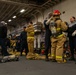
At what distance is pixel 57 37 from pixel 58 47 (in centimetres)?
32

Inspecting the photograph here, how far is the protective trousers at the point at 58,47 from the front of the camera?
17.9ft

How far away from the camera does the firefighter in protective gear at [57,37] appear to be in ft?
18.0

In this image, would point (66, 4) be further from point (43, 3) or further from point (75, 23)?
point (75, 23)

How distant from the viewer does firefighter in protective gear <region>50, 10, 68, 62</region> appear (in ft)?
18.0

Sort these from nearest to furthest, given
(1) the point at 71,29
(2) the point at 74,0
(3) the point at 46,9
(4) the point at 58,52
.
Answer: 1. (4) the point at 58,52
2. (1) the point at 71,29
3. (2) the point at 74,0
4. (3) the point at 46,9

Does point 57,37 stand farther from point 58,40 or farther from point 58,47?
point 58,47

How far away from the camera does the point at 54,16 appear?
5.77m

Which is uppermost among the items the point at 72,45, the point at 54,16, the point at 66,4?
the point at 66,4

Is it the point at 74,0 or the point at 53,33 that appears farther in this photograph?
the point at 74,0

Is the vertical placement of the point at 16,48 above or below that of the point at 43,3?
below

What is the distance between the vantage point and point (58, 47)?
18.1ft

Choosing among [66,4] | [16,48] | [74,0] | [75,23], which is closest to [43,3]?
[66,4]

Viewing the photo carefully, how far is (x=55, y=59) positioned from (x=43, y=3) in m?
7.12

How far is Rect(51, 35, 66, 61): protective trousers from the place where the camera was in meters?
5.46
